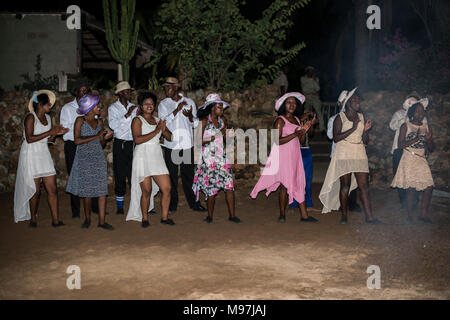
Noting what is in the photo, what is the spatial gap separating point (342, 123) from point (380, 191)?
336 cm

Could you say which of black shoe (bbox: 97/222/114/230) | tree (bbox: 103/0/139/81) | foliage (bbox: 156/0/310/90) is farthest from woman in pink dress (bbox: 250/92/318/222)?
tree (bbox: 103/0/139/81)

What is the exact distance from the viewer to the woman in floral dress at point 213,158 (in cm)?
746

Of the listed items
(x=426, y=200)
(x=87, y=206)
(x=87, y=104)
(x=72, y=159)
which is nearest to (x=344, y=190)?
(x=426, y=200)

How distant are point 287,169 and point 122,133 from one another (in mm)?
2619

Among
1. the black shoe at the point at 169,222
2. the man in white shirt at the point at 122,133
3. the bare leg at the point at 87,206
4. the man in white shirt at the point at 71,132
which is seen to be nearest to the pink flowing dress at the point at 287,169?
the black shoe at the point at 169,222

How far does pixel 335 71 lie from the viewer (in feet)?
110

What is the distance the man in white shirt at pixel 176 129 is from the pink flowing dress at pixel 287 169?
1.41 meters

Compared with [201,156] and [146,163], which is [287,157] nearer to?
[201,156]

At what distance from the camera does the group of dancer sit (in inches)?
282

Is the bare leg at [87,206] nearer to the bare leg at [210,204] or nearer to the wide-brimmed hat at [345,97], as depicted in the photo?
the bare leg at [210,204]

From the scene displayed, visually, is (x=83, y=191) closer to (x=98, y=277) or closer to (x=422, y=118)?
(x=98, y=277)

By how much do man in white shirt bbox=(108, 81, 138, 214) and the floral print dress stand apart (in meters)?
1.38

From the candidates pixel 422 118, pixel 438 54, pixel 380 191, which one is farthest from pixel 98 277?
pixel 438 54

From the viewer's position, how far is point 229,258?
5.92 metres
